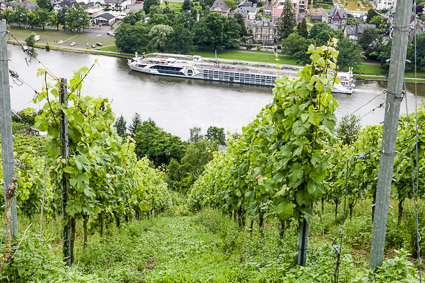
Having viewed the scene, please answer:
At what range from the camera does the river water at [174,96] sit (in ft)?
97.5

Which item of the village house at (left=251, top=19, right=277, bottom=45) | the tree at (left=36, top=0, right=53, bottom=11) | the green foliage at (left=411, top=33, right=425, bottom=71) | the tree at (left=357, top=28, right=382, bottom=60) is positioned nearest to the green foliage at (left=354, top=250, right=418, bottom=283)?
the green foliage at (left=411, top=33, right=425, bottom=71)

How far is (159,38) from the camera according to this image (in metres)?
45.0

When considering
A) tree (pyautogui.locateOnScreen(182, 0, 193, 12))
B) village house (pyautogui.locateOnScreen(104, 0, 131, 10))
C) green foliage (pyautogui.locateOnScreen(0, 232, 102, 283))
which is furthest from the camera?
village house (pyautogui.locateOnScreen(104, 0, 131, 10))

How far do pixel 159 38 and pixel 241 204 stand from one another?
1530 inches

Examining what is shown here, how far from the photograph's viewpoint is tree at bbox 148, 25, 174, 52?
4484 centimetres

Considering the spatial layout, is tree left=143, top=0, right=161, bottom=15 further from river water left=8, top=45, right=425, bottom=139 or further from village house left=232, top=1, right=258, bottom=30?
river water left=8, top=45, right=425, bottom=139

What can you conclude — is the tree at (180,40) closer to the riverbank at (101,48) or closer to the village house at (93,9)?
the riverbank at (101,48)

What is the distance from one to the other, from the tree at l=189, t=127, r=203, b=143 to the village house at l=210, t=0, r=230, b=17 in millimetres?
29506

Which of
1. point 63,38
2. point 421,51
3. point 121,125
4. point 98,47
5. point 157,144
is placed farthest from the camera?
point 63,38

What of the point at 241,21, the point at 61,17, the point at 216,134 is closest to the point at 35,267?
the point at 216,134

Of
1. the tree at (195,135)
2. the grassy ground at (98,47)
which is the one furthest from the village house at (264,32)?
the tree at (195,135)

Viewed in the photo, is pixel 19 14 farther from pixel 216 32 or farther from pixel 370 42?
pixel 370 42

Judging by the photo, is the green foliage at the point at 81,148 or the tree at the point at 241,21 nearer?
the green foliage at the point at 81,148

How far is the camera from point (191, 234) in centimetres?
782
